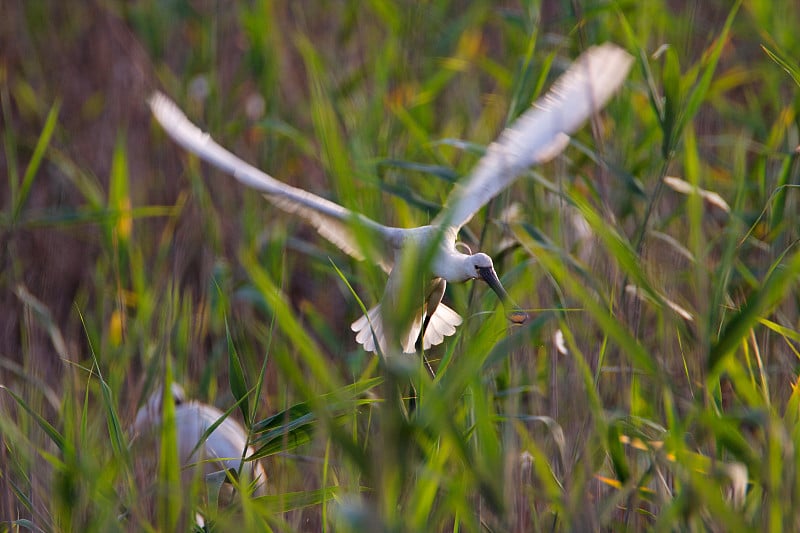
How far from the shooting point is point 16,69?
4.21 meters

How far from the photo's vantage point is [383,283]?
2.02 m

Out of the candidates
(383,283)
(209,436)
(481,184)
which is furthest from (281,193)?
(209,436)

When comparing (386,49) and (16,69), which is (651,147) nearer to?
(386,49)

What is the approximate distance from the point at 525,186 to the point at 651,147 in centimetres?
34

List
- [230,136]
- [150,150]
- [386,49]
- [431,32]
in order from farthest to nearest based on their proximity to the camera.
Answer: [150,150] → [431,32] → [230,136] → [386,49]

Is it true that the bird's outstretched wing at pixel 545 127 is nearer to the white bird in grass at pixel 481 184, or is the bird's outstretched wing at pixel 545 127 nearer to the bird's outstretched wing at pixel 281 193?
the white bird in grass at pixel 481 184

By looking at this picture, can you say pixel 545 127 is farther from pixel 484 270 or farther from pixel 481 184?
pixel 484 270

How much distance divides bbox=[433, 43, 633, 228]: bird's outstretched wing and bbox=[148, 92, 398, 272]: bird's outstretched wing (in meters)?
0.19

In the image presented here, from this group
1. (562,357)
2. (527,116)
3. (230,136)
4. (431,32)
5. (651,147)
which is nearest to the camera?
(527,116)

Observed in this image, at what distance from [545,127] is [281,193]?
519 mm

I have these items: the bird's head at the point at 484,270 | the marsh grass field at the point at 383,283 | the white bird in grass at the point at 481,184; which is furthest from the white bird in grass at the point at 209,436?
the bird's head at the point at 484,270

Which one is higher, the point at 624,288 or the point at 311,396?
the point at 311,396

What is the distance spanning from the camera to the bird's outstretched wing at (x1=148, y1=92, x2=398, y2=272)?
6.27 ft

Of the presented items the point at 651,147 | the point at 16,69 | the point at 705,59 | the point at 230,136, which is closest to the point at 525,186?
the point at 651,147
